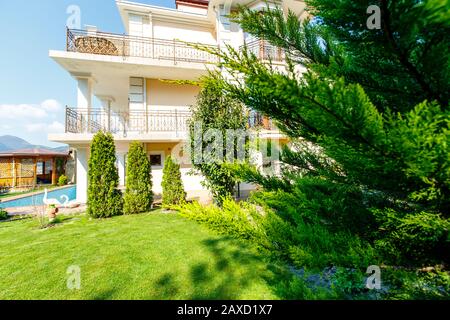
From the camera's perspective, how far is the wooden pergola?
2256 cm

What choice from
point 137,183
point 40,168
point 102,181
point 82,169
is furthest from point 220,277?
point 40,168

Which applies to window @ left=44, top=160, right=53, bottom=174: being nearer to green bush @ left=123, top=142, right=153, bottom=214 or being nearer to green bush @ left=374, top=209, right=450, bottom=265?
green bush @ left=123, top=142, right=153, bottom=214

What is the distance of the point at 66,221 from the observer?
28.3ft

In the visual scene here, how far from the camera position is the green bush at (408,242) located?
84 centimetres

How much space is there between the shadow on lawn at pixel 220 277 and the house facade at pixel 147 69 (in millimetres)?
6144

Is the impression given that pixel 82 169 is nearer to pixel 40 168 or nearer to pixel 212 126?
pixel 212 126

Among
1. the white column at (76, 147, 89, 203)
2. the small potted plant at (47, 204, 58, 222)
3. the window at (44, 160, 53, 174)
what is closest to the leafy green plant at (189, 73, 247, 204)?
the small potted plant at (47, 204, 58, 222)

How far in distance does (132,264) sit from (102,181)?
210 inches

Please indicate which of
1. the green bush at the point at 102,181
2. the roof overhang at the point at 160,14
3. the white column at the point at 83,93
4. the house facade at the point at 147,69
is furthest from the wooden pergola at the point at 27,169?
the green bush at the point at 102,181

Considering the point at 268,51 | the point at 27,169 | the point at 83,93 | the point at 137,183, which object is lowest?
the point at 137,183

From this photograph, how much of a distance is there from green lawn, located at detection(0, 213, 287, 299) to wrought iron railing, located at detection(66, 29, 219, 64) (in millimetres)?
8042

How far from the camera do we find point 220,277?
4074mm

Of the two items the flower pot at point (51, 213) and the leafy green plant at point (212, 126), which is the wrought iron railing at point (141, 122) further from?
the flower pot at point (51, 213)
